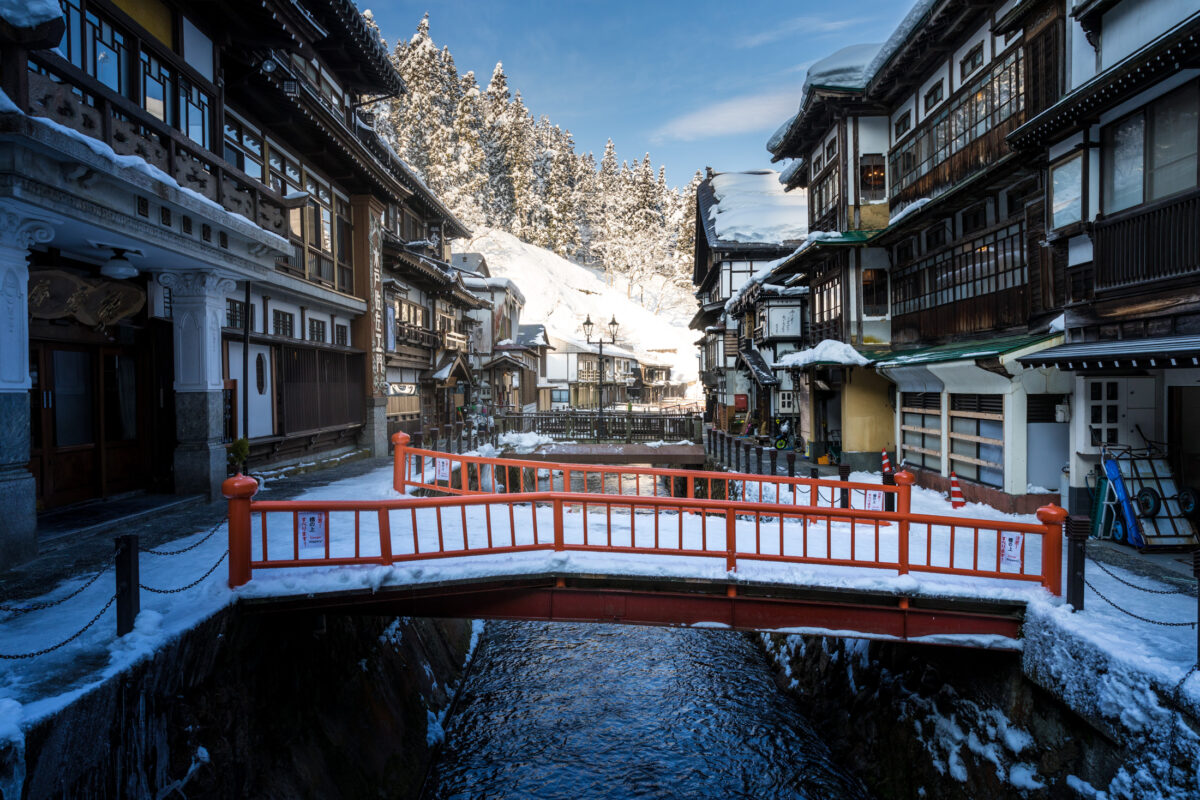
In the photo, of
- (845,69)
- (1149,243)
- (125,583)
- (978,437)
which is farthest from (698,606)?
(845,69)

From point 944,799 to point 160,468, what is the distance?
15.0 m

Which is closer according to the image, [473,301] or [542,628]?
[542,628]

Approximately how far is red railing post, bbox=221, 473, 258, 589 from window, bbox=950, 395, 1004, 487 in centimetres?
1419

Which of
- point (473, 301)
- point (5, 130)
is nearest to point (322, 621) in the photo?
point (5, 130)

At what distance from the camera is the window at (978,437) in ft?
43.2

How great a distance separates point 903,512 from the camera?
762cm

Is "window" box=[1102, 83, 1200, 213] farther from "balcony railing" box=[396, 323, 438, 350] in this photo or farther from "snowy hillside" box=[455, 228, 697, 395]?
"snowy hillside" box=[455, 228, 697, 395]

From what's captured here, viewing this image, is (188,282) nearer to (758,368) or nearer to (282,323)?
(282,323)

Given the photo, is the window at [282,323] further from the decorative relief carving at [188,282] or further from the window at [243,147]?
the decorative relief carving at [188,282]

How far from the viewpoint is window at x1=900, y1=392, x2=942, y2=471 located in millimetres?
15945

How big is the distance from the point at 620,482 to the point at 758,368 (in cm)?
1606

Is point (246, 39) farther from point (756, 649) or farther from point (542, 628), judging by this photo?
point (756, 649)

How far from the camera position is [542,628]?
1537 centimetres

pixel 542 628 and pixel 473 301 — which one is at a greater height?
pixel 473 301
